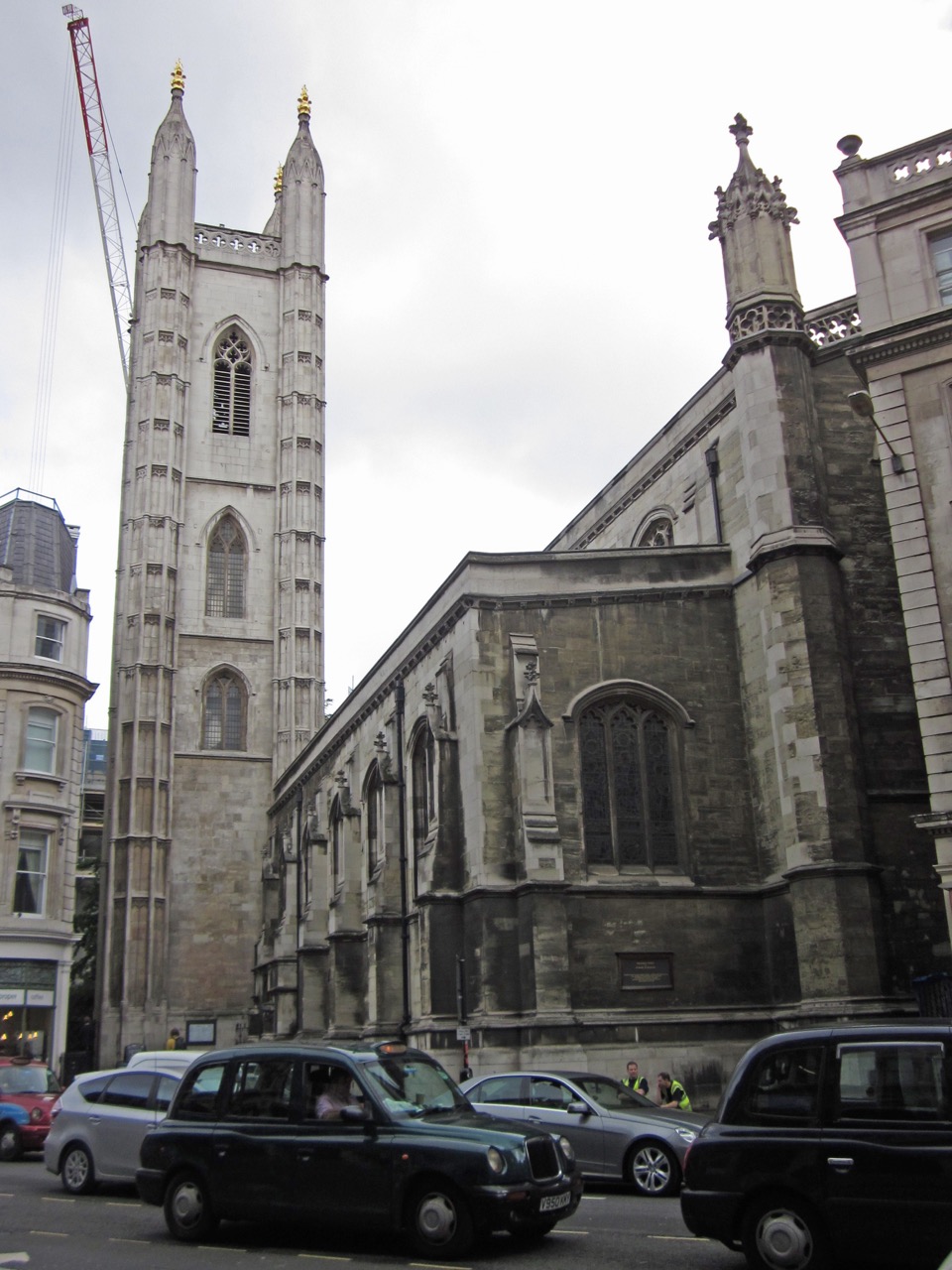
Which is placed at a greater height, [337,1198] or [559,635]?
[559,635]

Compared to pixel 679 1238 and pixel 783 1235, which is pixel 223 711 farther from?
pixel 783 1235

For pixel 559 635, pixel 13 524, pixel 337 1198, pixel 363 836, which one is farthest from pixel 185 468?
pixel 337 1198

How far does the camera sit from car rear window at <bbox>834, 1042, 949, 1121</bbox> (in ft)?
27.5

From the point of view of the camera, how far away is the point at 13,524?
133 feet

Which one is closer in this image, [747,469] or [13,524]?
[747,469]

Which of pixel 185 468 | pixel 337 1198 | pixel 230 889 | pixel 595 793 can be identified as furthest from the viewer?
pixel 185 468

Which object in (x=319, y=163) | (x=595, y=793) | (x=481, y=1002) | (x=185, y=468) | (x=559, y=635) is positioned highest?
(x=319, y=163)

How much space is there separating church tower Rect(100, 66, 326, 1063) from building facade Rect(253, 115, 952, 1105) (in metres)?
18.6

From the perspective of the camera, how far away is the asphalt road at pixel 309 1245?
376 inches

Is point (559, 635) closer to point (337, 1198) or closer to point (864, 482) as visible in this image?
point (864, 482)

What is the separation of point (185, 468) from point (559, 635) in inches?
1127

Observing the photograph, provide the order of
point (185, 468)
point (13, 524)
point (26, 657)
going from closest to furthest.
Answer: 1. point (26, 657)
2. point (13, 524)
3. point (185, 468)

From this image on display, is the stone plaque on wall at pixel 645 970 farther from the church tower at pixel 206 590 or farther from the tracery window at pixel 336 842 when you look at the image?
the church tower at pixel 206 590

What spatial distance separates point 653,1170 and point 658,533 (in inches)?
765
